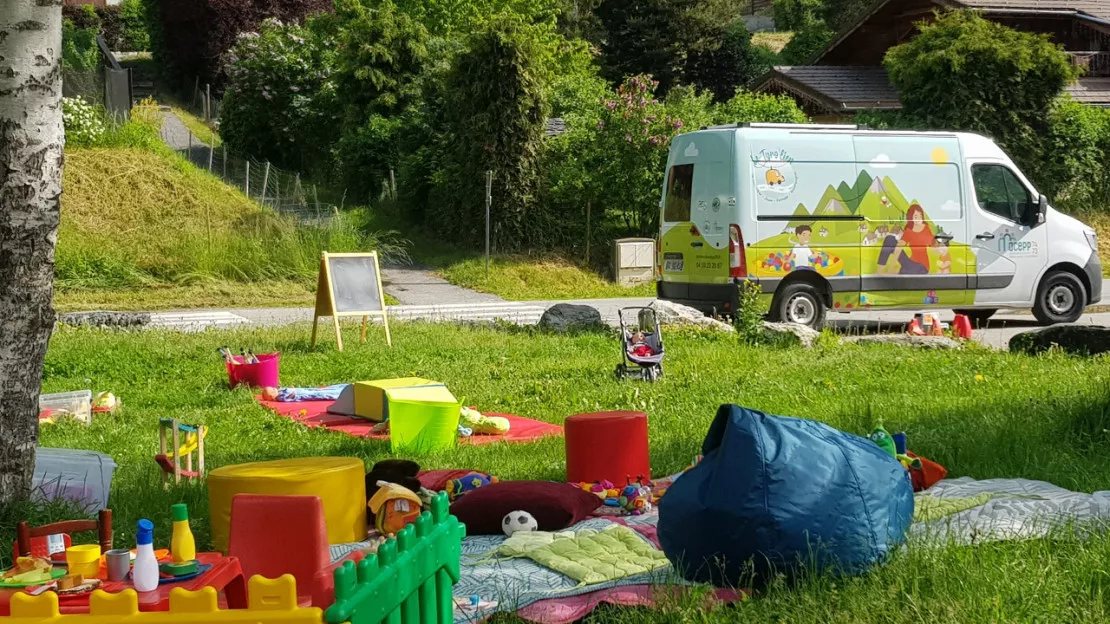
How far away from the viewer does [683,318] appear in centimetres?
1446

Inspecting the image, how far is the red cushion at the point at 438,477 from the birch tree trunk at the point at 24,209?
1.91 m

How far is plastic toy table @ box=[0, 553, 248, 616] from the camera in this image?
3801mm

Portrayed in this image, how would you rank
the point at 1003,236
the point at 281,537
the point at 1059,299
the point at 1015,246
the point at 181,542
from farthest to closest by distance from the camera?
the point at 1059,299
the point at 1015,246
the point at 1003,236
the point at 281,537
the point at 181,542

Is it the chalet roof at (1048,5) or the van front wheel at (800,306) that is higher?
the chalet roof at (1048,5)

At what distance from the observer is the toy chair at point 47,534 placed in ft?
14.9

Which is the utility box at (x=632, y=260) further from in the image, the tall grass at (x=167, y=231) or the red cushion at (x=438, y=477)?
the red cushion at (x=438, y=477)

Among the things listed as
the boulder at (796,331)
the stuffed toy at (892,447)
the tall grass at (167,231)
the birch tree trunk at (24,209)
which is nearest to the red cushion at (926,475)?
the stuffed toy at (892,447)

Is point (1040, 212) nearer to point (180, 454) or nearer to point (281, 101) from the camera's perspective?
point (180, 454)

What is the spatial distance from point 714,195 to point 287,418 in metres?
7.20

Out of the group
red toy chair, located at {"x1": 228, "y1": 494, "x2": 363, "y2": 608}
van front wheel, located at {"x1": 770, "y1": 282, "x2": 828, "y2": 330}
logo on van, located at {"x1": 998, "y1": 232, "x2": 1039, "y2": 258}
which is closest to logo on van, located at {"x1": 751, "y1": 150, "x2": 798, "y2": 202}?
van front wheel, located at {"x1": 770, "y1": 282, "x2": 828, "y2": 330}

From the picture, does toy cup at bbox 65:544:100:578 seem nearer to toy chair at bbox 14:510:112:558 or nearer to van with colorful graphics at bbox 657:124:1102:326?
toy chair at bbox 14:510:112:558

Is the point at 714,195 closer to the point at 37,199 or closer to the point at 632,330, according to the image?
the point at 632,330

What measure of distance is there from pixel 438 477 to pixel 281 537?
2.08m

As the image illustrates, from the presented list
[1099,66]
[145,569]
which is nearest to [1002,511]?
[145,569]
